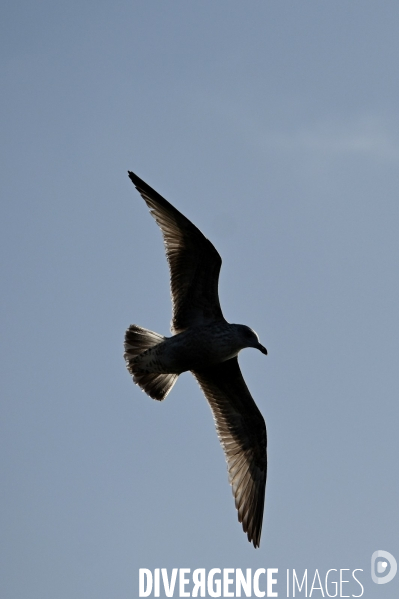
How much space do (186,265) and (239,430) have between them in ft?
9.34

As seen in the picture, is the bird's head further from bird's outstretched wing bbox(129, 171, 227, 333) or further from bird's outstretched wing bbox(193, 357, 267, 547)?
bird's outstretched wing bbox(193, 357, 267, 547)

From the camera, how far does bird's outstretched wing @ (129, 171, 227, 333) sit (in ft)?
51.9

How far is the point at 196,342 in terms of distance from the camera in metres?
15.8

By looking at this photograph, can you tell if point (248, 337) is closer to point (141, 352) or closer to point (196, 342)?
point (196, 342)

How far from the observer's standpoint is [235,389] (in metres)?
17.1

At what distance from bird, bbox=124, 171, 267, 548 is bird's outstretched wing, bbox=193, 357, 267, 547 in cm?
1

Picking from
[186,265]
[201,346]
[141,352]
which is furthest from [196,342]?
[186,265]

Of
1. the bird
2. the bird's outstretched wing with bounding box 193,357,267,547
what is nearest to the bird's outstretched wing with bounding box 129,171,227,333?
the bird

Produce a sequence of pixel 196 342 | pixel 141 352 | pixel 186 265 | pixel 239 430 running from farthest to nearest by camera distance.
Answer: pixel 239 430, pixel 141 352, pixel 186 265, pixel 196 342

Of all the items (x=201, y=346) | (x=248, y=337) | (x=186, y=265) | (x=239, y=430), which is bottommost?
(x=239, y=430)

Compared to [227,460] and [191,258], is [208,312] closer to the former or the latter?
[191,258]

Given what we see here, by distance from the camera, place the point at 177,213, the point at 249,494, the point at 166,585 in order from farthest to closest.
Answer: the point at 166,585
the point at 249,494
the point at 177,213

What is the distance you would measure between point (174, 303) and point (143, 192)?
1.62 metres

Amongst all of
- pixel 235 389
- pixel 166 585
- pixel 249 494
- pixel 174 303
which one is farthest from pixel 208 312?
pixel 166 585
